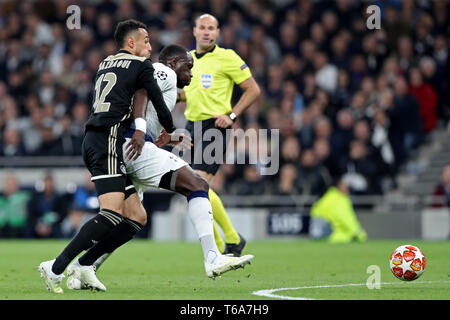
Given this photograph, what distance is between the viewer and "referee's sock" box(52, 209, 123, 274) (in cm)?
702

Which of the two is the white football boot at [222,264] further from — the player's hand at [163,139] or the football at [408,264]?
the football at [408,264]

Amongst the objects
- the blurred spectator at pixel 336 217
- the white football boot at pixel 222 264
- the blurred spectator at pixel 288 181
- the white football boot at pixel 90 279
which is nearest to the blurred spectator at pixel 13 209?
the blurred spectator at pixel 288 181

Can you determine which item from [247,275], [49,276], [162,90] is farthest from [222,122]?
[49,276]

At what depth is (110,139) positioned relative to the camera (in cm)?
721

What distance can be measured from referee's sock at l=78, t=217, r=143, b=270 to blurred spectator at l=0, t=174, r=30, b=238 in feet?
34.7

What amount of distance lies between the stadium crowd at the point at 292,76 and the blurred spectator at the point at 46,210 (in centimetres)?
11

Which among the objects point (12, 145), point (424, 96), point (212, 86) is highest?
point (424, 96)

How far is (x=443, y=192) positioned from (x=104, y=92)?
1111 centimetres

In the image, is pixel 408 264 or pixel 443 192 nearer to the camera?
pixel 408 264

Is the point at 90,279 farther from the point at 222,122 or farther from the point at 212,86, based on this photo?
the point at 212,86

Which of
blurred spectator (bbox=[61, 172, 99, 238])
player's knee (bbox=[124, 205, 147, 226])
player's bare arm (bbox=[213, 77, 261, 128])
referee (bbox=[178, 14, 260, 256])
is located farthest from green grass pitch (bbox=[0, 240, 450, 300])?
blurred spectator (bbox=[61, 172, 99, 238])

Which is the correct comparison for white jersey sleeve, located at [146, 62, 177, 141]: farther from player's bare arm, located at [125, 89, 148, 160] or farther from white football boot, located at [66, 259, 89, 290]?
white football boot, located at [66, 259, 89, 290]

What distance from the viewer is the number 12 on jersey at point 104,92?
724cm

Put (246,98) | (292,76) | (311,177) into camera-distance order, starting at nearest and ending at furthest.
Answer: (246,98)
(311,177)
(292,76)
